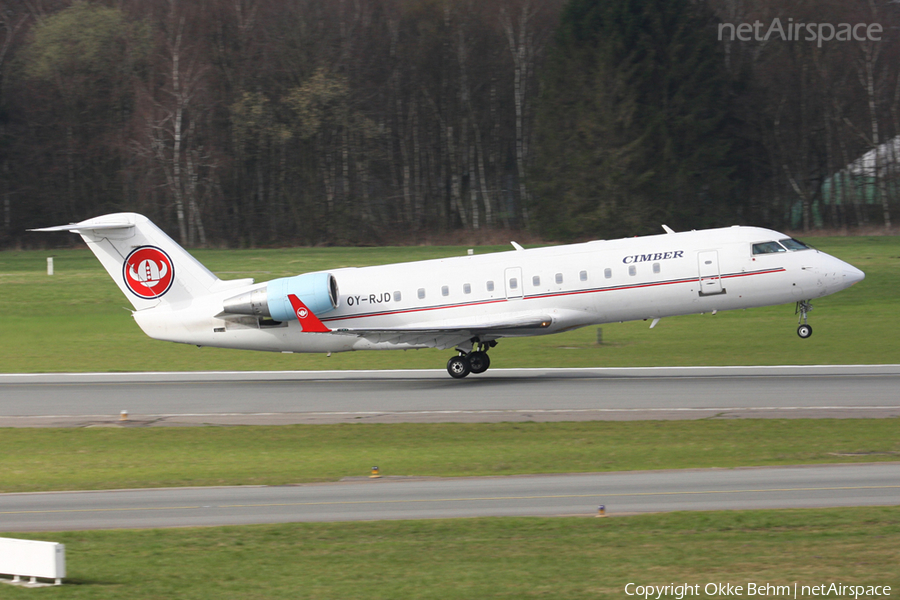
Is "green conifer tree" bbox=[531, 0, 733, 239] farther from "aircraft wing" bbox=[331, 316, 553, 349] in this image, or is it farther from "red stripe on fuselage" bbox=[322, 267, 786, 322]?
"aircraft wing" bbox=[331, 316, 553, 349]

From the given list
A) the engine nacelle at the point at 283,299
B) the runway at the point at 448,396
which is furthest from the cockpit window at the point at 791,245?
the engine nacelle at the point at 283,299

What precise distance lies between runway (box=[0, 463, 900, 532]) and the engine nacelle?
11551 millimetres

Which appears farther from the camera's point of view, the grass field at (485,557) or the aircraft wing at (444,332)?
the aircraft wing at (444,332)

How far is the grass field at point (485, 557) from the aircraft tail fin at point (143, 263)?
52.3 ft

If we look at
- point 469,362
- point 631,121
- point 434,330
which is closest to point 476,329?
point 434,330

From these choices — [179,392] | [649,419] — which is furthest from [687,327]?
[179,392]

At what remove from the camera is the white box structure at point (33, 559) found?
10.6 metres

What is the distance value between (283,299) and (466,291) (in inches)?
208

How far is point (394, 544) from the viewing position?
12.6m

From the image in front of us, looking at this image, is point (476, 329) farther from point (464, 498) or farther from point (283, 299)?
point (464, 498)

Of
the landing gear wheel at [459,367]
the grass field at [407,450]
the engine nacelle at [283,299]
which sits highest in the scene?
the engine nacelle at [283,299]

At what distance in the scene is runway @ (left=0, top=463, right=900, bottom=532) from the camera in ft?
47.6

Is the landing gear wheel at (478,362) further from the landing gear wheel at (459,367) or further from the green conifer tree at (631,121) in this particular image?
the green conifer tree at (631,121)

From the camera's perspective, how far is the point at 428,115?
73.1 m
